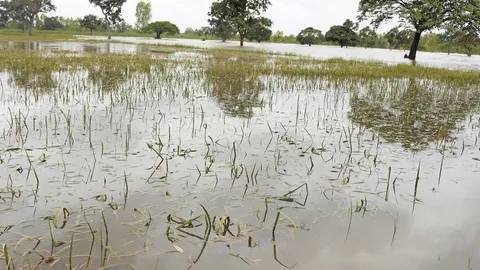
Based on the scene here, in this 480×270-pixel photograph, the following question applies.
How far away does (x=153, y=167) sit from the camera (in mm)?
3887

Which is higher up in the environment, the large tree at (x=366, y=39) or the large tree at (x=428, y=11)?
the large tree at (x=366, y=39)

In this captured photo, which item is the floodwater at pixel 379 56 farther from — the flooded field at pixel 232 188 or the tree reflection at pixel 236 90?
the flooded field at pixel 232 188

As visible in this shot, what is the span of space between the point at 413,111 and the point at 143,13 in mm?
143726

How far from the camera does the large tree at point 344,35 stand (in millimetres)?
77875

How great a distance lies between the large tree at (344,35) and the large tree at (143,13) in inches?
3284

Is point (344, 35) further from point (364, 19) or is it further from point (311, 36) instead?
point (364, 19)

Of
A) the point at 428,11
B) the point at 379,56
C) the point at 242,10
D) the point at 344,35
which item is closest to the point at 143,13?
the point at 344,35

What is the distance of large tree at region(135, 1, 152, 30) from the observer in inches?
5344

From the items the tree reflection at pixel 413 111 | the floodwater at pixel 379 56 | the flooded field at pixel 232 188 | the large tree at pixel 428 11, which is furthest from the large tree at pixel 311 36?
the flooded field at pixel 232 188

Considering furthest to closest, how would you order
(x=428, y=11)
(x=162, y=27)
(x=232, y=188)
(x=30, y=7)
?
(x=162, y=27) → (x=30, y=7) → (x=428, y=11) → (x=232, y=188)

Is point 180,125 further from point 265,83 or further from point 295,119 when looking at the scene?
point 265,83

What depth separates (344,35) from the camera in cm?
7788

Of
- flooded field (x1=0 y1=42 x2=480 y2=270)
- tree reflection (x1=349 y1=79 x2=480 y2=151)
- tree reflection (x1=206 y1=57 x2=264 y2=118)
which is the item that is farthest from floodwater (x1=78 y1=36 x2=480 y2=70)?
flooded field (x1=0 y1=42 x2=480 y2=270)

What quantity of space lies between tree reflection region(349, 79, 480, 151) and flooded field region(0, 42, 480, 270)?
0.07 m
